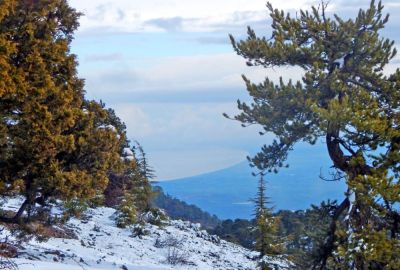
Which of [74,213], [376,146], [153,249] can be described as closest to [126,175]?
[153,249]

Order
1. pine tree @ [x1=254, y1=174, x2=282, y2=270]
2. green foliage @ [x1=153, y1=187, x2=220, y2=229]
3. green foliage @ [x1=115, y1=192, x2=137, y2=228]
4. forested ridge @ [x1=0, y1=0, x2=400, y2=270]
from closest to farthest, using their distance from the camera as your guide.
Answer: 1. forested ridge @ [x1=0, y1=0, x2=400, y2=270]
2. pine tree @ [x1=254, y1=174, x2=282, y2=270]
3. green foliage @ [x1=115, y1=192, x2=137, y2=228]
4. green foliage @ [x1=153, y1=187, x2=220, y2=229]

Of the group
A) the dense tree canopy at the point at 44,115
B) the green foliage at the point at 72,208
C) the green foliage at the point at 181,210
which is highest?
the green foliage at the point at 181,210

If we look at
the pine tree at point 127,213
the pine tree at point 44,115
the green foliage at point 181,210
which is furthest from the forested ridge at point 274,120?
the green foliage at point 181,210

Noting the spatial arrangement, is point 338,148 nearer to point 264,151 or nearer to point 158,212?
point 264,151

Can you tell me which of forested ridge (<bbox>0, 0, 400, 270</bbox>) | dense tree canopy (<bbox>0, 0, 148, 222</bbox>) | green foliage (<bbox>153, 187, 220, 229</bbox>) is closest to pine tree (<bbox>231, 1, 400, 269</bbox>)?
forested ridge (<bbox>0, 0, 400, 270</bbox>)

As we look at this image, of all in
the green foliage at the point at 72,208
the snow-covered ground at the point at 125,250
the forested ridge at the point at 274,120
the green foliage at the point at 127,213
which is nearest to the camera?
the forested ridge at the point at 274,120

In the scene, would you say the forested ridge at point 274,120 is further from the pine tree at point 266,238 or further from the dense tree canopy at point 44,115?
the pine tree at point 266,238

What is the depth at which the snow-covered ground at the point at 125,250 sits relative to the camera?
16922 mm

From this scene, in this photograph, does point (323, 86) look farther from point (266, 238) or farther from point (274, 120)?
point (266, 238)

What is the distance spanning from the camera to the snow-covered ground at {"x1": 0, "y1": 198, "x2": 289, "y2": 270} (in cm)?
Result: 1692

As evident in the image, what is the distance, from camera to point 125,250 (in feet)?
72.3

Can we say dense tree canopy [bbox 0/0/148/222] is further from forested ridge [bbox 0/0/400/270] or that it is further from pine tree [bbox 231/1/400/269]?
pine tree [bbox 231/1/400/269]

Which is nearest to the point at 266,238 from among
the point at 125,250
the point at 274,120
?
the point at 125,250

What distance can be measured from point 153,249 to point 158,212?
538 centimetres
